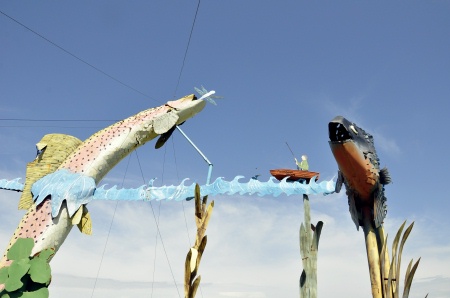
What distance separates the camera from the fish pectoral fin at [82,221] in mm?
6949

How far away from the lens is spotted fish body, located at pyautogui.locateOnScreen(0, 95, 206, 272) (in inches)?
267

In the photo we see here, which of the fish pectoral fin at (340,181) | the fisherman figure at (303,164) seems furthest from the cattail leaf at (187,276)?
the fisherman figure at (303,164)

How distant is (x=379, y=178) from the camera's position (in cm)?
455

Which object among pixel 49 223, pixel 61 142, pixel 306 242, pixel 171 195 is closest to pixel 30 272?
pixel 49 223

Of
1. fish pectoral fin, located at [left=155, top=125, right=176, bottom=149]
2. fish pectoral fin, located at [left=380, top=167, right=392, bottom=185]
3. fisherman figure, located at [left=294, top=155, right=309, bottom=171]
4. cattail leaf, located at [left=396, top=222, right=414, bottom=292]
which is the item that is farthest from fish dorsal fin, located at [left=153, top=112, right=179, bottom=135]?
cattail leaf, located at [left=396, top=222, right=414, bottom=292]

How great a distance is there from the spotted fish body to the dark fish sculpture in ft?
12.5

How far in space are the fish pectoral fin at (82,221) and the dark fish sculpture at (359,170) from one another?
13.9ft

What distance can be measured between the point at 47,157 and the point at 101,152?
123 centimetres

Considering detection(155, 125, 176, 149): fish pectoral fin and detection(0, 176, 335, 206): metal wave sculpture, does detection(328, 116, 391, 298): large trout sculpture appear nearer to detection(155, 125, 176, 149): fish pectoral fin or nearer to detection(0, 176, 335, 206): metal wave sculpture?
detection(0, 176, 335, 206): metal wave sculpture

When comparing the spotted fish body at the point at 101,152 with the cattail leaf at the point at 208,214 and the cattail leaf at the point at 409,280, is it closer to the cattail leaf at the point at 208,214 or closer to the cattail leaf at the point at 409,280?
the cattail leaf at the point at 208,214

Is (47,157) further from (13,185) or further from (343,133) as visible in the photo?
(343,133)

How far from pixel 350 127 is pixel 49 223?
490 cm

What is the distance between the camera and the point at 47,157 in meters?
7.86

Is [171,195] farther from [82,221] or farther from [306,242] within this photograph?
[306,242]
